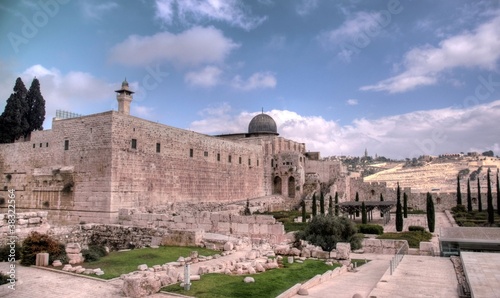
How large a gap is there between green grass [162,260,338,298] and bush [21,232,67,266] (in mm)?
4832

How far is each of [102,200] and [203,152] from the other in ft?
29.9

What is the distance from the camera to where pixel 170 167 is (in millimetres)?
23797

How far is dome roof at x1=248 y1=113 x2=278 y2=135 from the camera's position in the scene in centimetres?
4269

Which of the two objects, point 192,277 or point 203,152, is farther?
point 203,152

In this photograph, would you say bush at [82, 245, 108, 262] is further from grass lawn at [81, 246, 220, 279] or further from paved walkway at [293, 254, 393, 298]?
paved walkway at [293, 254, 393, 298]

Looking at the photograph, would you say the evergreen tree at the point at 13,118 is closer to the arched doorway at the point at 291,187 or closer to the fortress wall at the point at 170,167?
the fortress wall at the point at 170,167

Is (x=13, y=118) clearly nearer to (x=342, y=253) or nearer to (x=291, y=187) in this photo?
(x=291, y=187)

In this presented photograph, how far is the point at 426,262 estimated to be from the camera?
1280cm

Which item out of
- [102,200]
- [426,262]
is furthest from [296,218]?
[426,262]

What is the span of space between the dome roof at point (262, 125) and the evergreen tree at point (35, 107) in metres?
20.3

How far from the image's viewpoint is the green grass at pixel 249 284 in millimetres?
8208

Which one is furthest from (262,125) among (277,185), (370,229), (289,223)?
(370,229)

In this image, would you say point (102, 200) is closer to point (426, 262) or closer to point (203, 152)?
point (203, 152)

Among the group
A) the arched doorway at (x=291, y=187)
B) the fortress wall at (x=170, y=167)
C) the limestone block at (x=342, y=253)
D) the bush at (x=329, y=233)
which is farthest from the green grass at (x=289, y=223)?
the limestone block at (x=342, y=253)
